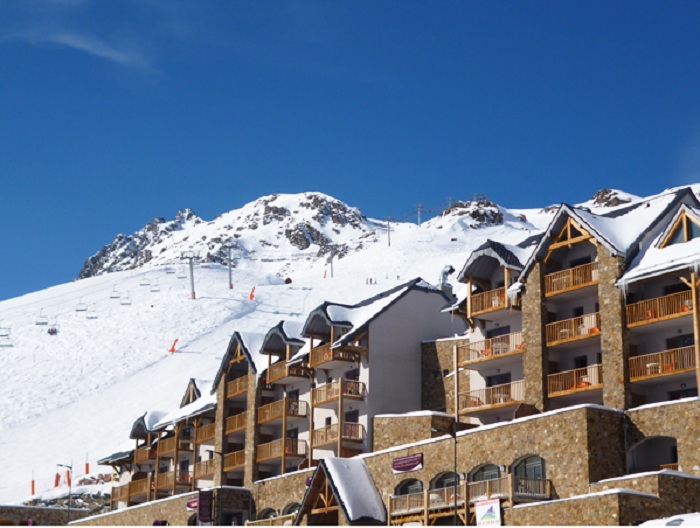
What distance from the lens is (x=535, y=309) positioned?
5147cm

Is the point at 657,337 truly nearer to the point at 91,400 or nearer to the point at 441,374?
the point at 441,374

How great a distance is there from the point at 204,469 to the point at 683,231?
3485 centimetres

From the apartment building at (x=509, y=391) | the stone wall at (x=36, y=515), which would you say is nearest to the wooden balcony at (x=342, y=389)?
the apartment building at (x=509, y=391)

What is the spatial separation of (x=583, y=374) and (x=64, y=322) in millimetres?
101857

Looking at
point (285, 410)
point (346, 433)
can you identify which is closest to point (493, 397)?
point (346, 433)

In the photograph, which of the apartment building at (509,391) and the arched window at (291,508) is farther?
the arched window at (291,508)

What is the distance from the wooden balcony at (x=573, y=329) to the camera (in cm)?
4881

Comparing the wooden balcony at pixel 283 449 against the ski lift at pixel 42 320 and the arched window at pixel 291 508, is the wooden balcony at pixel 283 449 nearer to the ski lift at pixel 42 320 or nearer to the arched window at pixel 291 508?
the arched window at pixel 291 508

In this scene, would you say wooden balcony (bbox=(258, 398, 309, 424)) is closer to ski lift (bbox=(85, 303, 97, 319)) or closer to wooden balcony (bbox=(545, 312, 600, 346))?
wooden balcony (bbox=(545, 312, 600, 346))

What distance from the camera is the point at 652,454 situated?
4475 cm

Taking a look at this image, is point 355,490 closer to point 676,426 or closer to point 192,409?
point 676,426

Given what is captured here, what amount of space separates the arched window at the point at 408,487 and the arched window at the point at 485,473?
9.54 feet

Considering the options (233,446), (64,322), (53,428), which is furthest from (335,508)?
(64,322)

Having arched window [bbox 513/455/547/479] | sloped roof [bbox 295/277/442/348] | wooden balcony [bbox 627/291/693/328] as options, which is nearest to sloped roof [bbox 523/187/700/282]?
wooden balcony [bbox 627/291/693/328]
